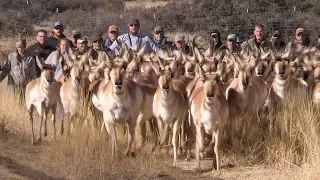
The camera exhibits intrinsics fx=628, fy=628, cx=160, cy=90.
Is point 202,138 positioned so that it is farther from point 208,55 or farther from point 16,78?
point 16,78

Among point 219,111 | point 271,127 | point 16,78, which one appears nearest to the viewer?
point 219,111

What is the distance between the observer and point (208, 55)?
15125 mm

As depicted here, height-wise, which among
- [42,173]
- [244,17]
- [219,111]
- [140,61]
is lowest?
[42,173]

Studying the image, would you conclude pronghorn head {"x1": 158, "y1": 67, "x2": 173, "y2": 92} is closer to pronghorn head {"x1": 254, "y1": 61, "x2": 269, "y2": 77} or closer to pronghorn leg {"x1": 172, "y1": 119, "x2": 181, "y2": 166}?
pronghorn leg {"x1": 172, "y1": 119, "x2": 181, "y2": 166}

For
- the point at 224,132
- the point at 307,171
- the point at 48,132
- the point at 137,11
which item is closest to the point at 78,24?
the point at 137,11

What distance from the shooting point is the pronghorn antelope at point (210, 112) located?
11.0 meters

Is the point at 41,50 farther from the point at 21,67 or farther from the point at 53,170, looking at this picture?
the point at 53,170

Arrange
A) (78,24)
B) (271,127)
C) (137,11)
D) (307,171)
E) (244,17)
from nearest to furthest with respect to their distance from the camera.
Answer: (307,171)
(271,127)
(244,17)
(78,24)
(137,11)

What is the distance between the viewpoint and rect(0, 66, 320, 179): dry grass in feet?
35.4

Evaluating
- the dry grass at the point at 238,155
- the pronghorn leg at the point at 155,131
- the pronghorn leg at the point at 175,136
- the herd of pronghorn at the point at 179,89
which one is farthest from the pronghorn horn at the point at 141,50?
the pronghorn leg at the point at 175,136

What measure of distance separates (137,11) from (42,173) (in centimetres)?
2846

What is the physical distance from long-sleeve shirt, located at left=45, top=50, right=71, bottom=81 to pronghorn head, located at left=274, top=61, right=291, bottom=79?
458 cm

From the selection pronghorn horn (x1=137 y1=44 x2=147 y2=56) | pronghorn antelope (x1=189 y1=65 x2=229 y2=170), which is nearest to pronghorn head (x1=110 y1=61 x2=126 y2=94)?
pronghorn antelope (x1=189 y1=65 x2=229 y2=170)

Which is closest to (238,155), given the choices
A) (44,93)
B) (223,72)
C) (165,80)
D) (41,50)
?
(223,72)
